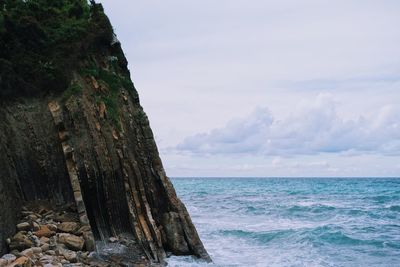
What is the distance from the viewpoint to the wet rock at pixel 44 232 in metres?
13.4

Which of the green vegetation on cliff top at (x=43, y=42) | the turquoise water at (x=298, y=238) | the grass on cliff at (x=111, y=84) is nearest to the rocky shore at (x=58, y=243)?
the turquoise water at (x=298, y=238)

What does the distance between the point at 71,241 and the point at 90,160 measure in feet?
9.58

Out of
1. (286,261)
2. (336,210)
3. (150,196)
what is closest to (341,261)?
(286,261)

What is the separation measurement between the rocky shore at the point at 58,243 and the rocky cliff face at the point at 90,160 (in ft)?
1.04

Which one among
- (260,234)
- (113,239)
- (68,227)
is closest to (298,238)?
(260,234)

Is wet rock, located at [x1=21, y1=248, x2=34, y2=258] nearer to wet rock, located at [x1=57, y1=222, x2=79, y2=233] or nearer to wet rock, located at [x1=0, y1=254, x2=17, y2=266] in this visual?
wet rock, located at [x1=0, y1=254, x2=17, y2=266]

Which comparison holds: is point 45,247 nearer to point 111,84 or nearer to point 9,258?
point 9,258

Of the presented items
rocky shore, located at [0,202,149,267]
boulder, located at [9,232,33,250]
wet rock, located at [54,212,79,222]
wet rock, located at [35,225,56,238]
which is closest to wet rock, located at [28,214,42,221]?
rocky shore, located at [0,202,149,267]

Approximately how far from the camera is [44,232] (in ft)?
44.0

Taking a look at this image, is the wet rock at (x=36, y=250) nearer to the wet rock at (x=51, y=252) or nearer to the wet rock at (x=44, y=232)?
the wet rock at (x=51, y=252)

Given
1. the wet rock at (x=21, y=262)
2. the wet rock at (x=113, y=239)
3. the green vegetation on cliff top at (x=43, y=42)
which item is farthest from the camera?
the green vegetation on cliff top at (x=43, y=42)

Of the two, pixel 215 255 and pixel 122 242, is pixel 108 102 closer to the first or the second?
pixel 122 242

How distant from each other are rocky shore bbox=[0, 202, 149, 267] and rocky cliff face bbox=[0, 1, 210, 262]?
1.04 feet

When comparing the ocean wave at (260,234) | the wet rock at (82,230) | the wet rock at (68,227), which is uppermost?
the wet rock at (68,227)
